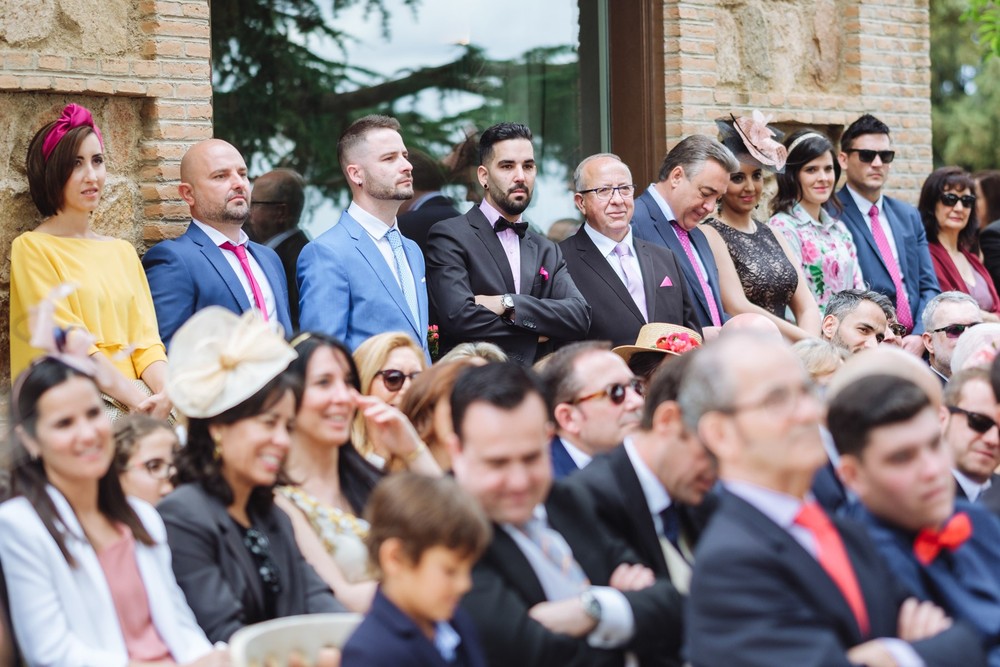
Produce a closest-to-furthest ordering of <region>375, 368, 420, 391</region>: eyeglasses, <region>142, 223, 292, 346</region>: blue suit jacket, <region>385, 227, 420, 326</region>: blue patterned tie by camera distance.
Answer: <region>375, 368, 420, 391</region>: eyeglasses
<region>142, 223, 292, 346</region>: blue suit jacket
<region>385, 227, 420, 326</region>: blue patterned tie

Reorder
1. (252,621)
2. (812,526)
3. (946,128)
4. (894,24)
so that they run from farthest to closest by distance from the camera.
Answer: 1. (946,128)
2. (894,24)
3. (252,621)
4. (812,526)

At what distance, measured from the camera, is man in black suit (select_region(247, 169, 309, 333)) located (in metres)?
8.57

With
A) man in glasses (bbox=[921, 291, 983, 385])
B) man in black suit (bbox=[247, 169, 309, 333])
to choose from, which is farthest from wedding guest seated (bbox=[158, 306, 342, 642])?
man in black suit (bbox=[247, 169, 309, 333])

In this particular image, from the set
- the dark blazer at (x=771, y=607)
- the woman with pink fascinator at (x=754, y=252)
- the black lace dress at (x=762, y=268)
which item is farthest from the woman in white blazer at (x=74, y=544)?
the black lace dress at (x=762, y=268)

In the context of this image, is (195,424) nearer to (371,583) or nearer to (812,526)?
(371,583)

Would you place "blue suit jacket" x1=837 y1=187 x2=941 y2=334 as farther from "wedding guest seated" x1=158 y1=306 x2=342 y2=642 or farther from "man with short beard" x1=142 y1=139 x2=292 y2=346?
"wedding guest seated" x1=158 y1=306 x2=342 y2=642

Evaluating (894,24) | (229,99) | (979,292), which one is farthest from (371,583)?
(894,24)

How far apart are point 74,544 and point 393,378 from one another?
1.71 m

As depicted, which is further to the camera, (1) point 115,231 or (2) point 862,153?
(2) point 862,153

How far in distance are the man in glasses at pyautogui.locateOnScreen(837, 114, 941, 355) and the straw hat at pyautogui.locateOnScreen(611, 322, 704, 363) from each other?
8.14 feet

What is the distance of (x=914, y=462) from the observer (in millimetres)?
3414

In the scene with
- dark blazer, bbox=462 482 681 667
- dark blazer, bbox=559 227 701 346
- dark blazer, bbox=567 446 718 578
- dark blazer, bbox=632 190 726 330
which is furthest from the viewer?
dark blazer, bbox=632 190 726 330

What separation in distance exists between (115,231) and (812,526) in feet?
14.4

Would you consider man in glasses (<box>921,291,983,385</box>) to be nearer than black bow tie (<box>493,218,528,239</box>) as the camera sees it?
No
